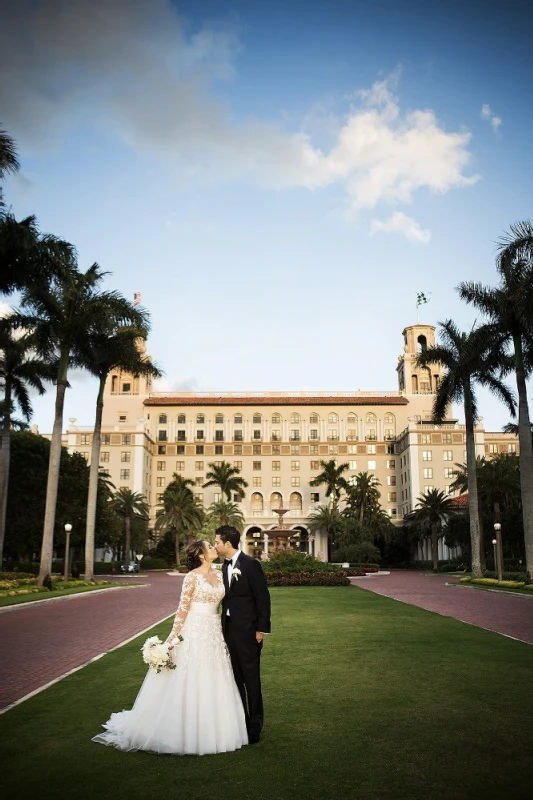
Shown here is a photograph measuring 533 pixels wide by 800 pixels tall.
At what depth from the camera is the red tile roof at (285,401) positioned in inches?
4122

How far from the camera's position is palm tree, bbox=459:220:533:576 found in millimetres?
28883

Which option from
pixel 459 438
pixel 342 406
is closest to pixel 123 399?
pixel 342 406

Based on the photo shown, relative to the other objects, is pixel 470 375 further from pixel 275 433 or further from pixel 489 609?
pixel 275 433

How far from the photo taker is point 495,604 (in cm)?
2345

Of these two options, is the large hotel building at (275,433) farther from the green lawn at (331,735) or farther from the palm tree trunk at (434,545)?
the green lawn at (331,735)

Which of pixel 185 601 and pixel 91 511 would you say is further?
pixel 91 511

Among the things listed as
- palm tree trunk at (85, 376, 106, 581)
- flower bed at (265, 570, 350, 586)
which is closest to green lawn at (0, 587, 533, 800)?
flower bed at (265, 570, 350, 586)

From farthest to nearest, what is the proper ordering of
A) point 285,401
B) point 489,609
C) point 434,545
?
1. point 285,401
2. point 434,545
3. point 489,609

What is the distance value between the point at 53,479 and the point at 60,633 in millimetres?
16965

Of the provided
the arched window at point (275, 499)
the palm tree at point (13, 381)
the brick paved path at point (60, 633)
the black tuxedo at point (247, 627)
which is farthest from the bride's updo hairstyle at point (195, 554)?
the arched window at point (275, 499)

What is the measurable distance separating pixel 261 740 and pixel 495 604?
736 inches

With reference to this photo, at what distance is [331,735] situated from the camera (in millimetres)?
6930

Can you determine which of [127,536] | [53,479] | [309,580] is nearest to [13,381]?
[53,479]

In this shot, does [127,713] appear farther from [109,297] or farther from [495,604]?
[109,297]
